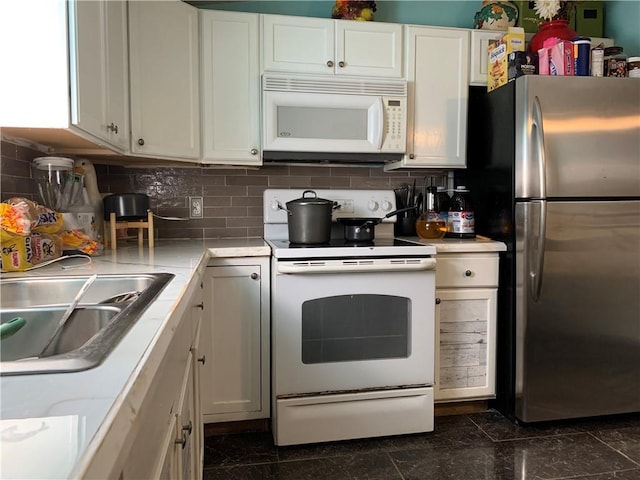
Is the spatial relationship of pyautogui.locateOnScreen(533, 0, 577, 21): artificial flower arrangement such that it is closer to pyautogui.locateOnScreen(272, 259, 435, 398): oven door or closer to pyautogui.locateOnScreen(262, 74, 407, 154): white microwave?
pyautogui.locateOnScreen(262, 74, 407, 154): white microwave

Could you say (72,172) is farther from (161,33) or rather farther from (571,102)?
(571,102)

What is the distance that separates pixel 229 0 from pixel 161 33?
0.61 meters

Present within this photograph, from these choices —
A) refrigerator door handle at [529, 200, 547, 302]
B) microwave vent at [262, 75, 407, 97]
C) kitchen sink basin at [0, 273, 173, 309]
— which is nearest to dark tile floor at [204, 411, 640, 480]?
refrigerator door handle at [529, 200, 547, 302]

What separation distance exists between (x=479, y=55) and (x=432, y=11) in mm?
494

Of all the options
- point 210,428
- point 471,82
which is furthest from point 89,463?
point 471,82

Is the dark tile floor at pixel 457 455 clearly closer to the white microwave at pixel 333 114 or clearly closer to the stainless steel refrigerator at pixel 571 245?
the stainless steel refrigerator at pixel 571 245

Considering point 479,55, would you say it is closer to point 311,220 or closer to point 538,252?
point 538,252

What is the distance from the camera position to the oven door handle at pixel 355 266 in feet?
6.63

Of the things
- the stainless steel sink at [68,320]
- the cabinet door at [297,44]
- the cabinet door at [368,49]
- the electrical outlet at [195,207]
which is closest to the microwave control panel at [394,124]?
the cabinet door at [368,49]

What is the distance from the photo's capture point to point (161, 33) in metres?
2.22

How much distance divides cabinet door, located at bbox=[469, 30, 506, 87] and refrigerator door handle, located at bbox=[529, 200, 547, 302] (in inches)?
32.9

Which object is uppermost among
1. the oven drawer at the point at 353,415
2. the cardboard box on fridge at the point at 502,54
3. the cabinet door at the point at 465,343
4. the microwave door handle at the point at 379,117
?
the cardboard box on fridge at the point at 502,54

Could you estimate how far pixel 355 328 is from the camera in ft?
6.98

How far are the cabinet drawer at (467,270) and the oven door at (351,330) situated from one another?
0.17m
